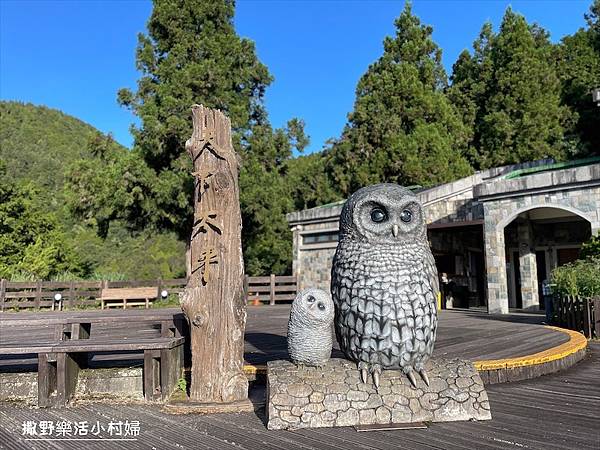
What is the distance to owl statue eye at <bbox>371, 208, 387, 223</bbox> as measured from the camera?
3.66 metres

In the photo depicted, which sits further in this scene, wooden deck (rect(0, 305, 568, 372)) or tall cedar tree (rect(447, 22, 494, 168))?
tall cedar tree (rect(447, 22, 494, 168))

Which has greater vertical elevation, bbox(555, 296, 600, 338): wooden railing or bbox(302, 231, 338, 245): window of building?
bbox(302, 231, 338, 245): window of building

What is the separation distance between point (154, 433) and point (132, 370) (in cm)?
125

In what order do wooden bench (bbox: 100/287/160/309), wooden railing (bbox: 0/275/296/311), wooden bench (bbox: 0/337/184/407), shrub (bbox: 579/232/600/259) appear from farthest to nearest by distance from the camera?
wooden bench (bbox: 100/287/160/309), wooden railing (bbox: 0/275/296/311), shrub (bbox: 579/232/600/259), wooden bench (bbox: 0/337/184/407)

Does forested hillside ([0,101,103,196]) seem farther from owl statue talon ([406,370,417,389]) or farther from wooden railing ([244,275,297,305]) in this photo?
owl statue talon ([406,370,417,389])

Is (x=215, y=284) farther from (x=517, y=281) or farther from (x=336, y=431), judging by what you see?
(x=517, y=281)

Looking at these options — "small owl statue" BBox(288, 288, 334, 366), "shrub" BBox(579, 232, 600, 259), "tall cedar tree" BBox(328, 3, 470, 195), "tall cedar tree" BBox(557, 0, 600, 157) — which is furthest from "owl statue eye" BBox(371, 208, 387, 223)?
"tall cedar tree" BBox(557, 0, 600, 157)

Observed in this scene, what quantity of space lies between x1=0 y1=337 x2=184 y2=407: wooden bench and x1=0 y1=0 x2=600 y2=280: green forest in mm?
10913

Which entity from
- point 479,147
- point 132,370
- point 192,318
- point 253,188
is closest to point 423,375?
point 192,318

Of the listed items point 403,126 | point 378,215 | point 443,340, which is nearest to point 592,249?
point 443,340

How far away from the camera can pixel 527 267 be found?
13250 millimetres

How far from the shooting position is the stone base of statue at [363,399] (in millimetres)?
3424

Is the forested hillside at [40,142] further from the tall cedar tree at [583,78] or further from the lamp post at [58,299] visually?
the tall cedar tree at [583,78]

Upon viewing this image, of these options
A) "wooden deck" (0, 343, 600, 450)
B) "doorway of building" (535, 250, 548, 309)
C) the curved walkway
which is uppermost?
"doorway of building" (535, 250, 548, 309)
